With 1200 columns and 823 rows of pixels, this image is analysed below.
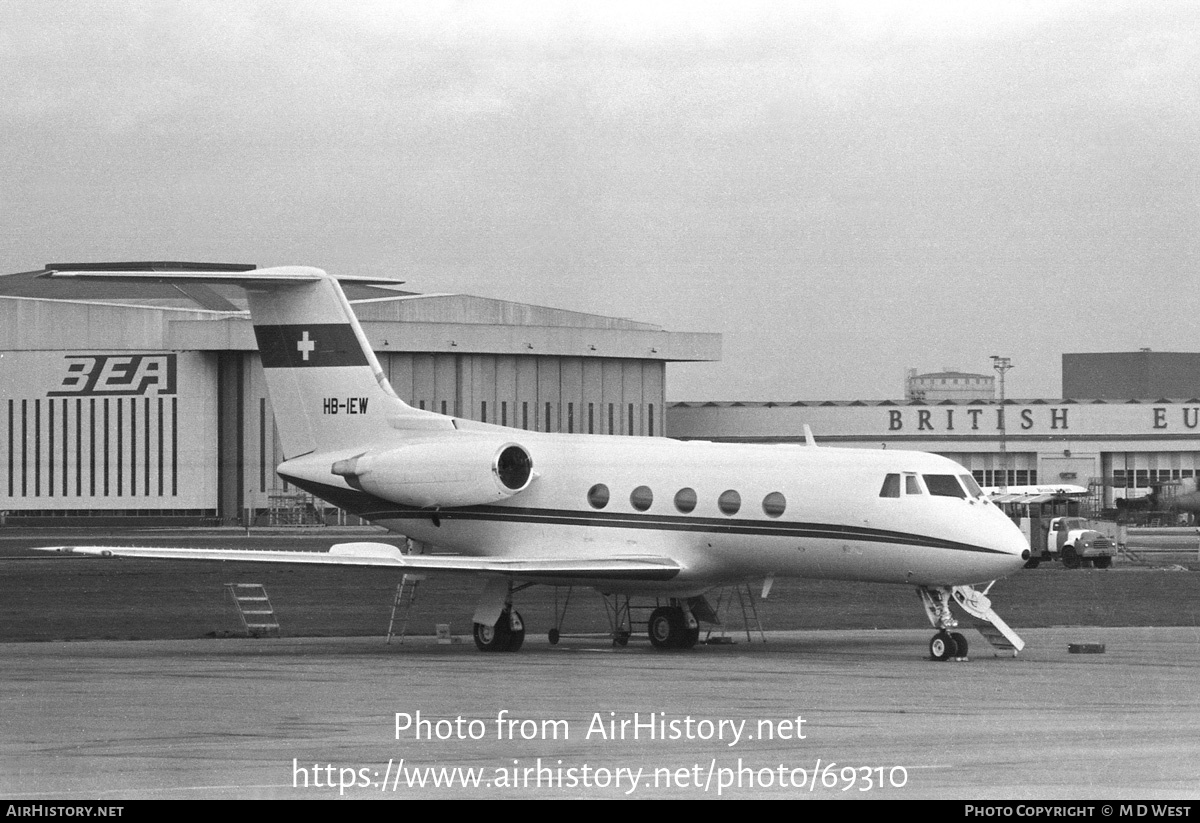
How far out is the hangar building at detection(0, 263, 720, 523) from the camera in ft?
316

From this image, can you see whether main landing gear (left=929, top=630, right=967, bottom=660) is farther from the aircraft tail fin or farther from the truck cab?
the truck cab

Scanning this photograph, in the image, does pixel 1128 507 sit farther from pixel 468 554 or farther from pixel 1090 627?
pixel 468 554

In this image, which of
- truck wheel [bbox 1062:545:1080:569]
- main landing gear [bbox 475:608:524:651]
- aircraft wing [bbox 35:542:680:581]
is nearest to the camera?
aircraft wing [bbox 35:542:680:581]

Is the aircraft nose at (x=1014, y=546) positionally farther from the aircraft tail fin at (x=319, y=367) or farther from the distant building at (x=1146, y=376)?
the distant building at (x=1146, y=376)

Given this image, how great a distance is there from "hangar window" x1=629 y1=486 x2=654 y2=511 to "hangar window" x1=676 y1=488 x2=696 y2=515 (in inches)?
19.2

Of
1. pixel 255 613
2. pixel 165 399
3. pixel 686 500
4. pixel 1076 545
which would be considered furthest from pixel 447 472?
pixel 165 399

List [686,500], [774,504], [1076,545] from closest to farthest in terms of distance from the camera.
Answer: [774,504], [686,500], [1076,545]

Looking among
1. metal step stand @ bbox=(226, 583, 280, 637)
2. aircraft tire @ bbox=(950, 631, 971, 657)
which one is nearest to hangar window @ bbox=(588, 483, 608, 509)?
aircraft tire @ bbox=(950, 631, 971, 657)

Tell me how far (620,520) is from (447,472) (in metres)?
2.88

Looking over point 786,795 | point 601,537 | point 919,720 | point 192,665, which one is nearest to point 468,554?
point 601,537

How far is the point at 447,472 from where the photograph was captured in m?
30.2

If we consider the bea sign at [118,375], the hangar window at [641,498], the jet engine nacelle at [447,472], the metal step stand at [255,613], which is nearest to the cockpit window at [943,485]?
the hangar window at [641,498]

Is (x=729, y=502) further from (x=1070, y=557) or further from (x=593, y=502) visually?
(x=1070, y=557)

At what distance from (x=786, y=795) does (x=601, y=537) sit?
55.8ft
